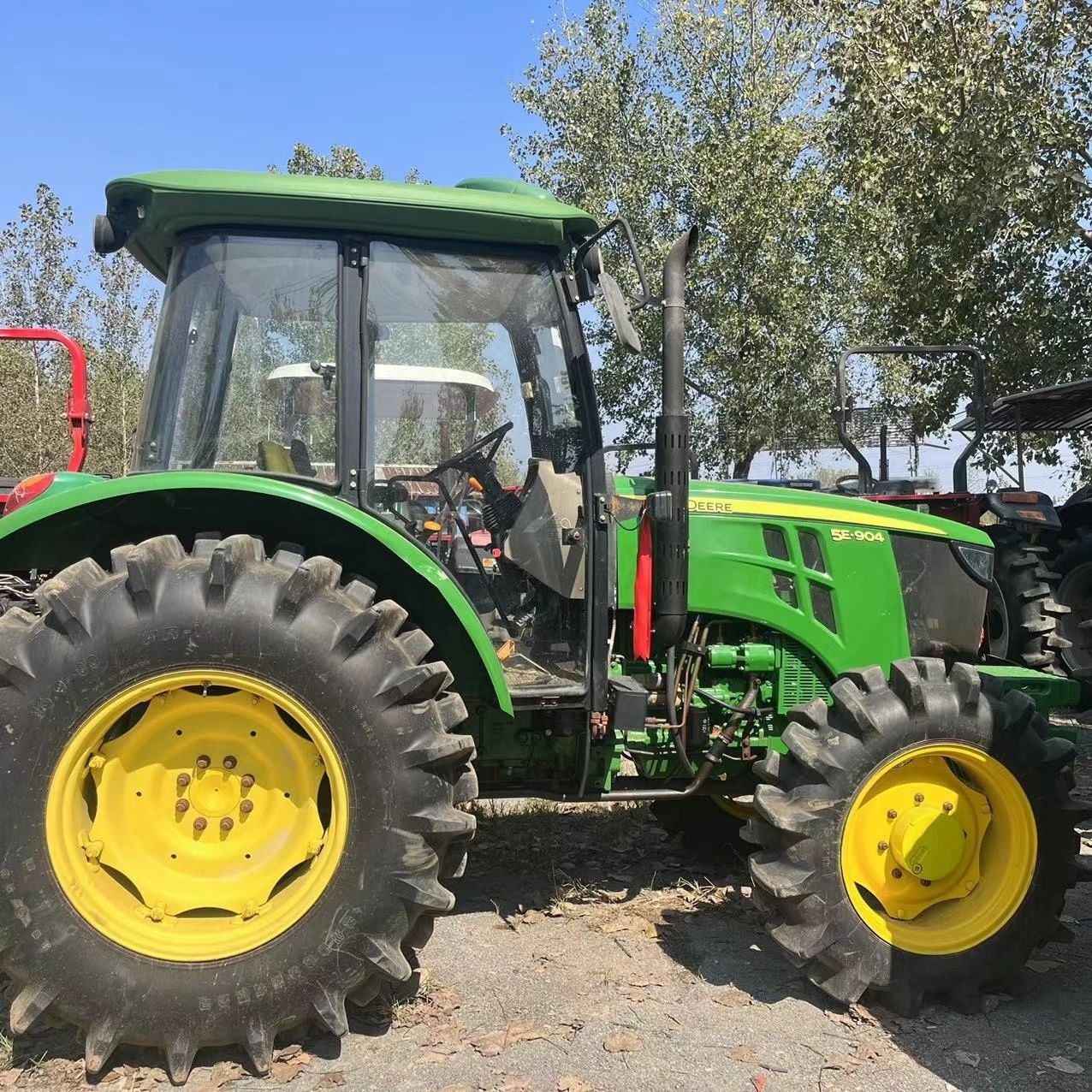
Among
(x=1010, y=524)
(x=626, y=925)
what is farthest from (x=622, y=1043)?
(x=1010, y=524)

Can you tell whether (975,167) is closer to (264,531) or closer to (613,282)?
(613,282)

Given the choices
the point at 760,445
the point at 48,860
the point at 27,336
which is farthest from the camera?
the point at 760,445

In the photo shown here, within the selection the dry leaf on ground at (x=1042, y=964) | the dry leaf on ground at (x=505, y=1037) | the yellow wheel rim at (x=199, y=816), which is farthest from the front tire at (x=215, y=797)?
the dry leaf on ground at (x=1042, y=964)

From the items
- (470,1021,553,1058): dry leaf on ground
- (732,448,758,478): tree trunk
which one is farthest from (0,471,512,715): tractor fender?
(732,448,758,478): tree trunk

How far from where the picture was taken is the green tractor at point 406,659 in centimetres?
239

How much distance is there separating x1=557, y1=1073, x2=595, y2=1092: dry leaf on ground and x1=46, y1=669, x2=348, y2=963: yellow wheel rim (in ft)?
2.58

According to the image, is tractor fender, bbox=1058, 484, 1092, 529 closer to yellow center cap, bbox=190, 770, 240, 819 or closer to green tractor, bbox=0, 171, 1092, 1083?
green tractor, bbox=0, 171, 1092, 1083

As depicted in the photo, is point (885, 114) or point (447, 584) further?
point (885, 114)

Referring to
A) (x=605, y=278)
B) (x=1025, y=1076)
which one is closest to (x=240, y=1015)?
(x=1025, y=1076)

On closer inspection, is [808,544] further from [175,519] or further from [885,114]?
[885,114]

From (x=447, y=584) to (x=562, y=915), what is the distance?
4.79 ft

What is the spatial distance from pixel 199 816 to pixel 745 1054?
161cm

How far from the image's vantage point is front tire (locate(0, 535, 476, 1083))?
2330 mm

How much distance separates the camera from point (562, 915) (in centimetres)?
337
